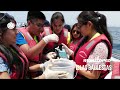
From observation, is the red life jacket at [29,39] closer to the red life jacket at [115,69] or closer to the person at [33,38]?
the person at [33,38]

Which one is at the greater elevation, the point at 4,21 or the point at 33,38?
the point at 4,21

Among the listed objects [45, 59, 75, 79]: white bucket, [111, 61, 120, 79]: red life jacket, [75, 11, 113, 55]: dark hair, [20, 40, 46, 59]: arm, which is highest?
[75, 11, 113, 55]: dark hair

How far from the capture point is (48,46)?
2.23 meters

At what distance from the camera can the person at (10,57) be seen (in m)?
1.51

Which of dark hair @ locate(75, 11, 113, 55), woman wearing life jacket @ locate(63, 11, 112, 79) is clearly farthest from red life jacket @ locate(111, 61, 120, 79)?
dark hair @ locate(75, 11, 113, 55)

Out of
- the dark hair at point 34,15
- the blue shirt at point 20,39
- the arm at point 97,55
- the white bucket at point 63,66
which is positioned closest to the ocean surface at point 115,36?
the arm at point 97,55

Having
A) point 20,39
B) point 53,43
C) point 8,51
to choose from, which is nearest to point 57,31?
point 53,43

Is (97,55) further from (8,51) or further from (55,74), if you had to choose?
(8,51)

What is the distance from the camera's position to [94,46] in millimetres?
1724

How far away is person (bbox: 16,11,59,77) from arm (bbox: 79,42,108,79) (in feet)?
1.26

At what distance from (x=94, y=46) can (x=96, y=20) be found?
19 centimetres

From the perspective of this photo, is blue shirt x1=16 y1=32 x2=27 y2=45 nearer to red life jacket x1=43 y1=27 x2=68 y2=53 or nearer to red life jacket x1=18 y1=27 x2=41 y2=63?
red life jacket x1=18 y1=27 x2=41 y2=63

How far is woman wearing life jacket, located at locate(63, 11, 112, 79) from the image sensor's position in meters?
1.71
